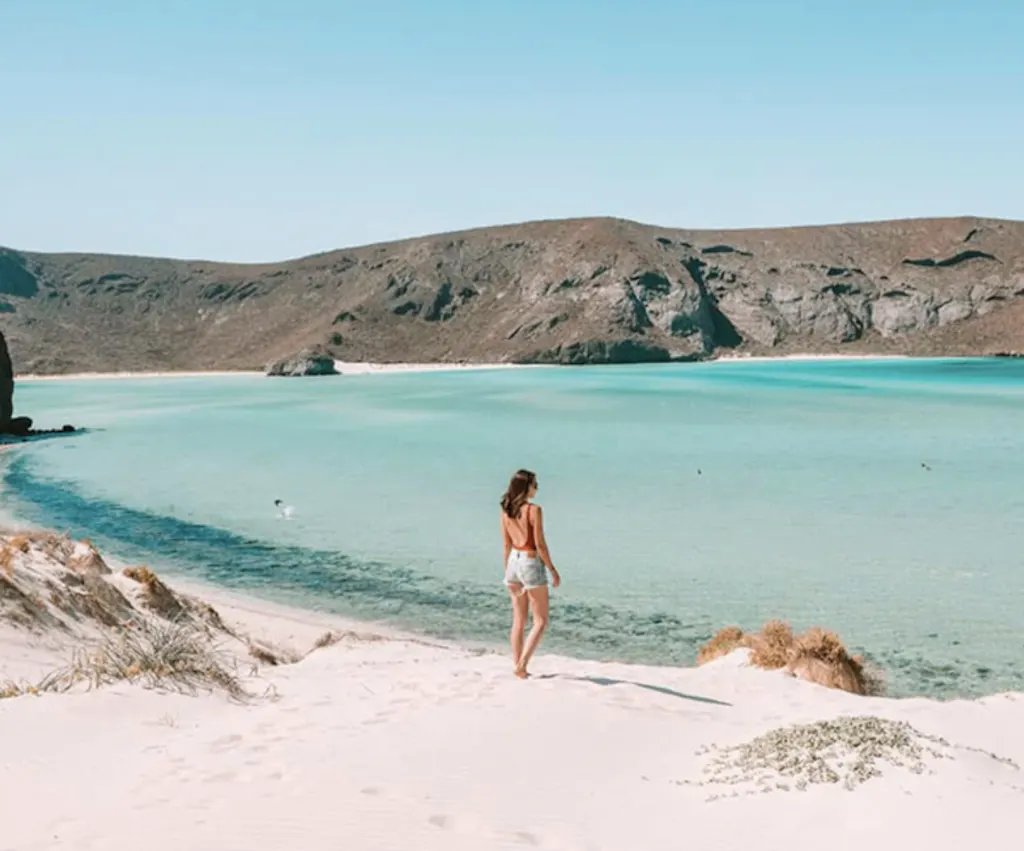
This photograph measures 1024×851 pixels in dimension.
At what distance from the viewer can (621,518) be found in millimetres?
25156

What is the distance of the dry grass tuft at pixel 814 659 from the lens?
36.1 ft

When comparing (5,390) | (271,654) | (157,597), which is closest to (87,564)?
(157,597)

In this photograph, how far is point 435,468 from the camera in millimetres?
36594

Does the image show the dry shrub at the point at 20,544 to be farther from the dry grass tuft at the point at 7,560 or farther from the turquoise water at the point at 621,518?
the turquoise water at the point at 621,518

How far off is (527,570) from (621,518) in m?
16.3

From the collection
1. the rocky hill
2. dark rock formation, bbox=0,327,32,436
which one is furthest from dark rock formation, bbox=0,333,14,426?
the rocky hill

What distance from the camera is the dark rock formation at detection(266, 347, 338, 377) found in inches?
5797

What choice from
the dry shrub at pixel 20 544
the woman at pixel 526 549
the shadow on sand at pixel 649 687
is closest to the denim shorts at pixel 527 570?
the woman at pixel 526 549

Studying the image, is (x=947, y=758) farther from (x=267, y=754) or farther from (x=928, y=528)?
(x=928, y=528)

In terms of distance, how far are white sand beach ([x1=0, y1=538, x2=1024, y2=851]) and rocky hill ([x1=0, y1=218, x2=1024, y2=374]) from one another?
15369cm

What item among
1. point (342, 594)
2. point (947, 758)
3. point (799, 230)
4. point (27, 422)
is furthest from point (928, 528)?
point (799, 230)

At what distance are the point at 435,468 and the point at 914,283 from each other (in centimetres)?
16163

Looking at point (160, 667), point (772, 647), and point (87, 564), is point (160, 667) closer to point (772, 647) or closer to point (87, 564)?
point (87, 564)

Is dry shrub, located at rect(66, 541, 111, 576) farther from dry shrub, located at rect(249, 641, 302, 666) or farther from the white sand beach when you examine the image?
the white sand beach
